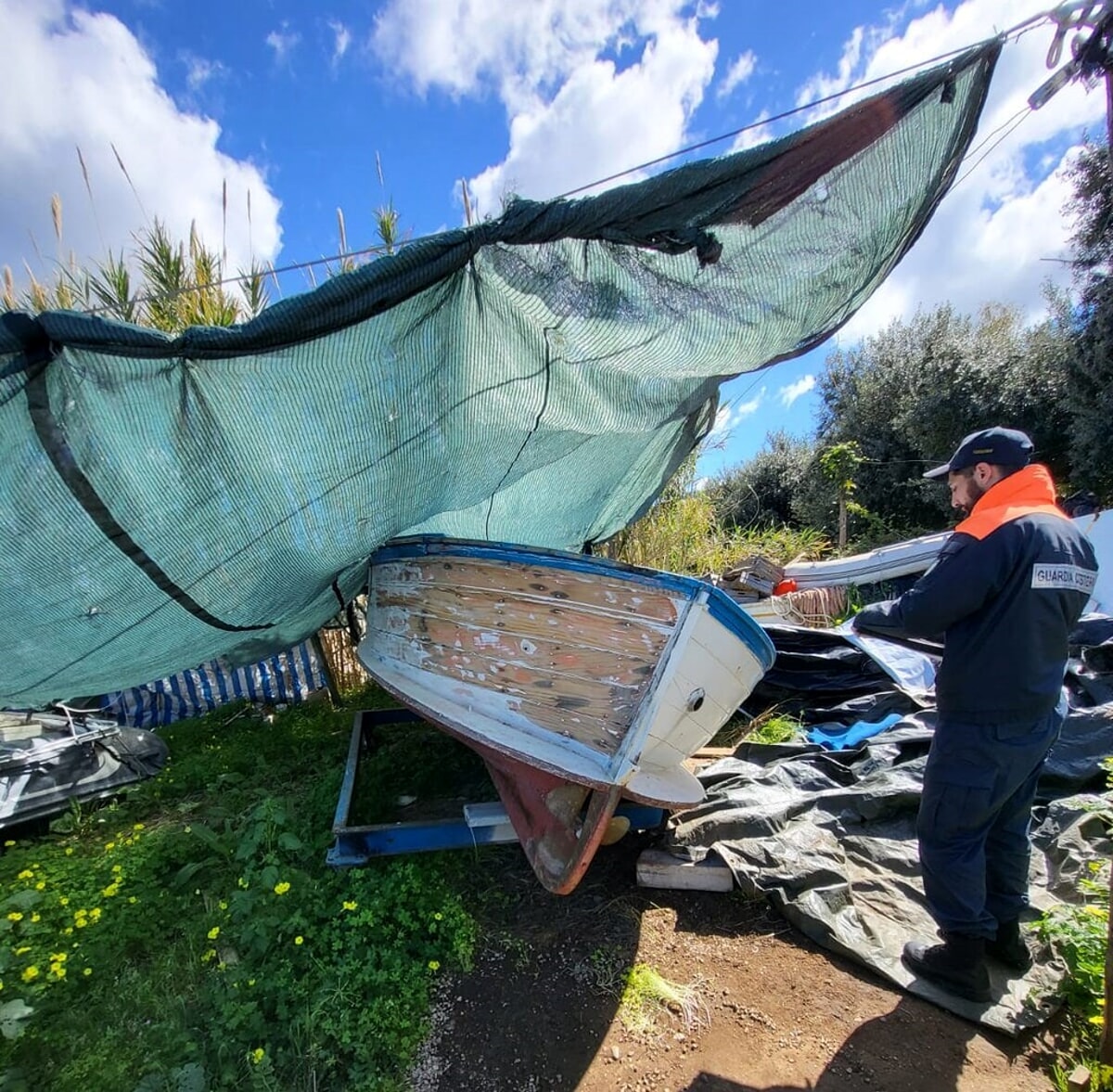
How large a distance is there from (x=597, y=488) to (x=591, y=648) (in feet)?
7.71

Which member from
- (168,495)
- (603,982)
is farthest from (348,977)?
(168,495)

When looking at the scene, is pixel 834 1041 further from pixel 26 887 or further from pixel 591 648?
pixel 26 887

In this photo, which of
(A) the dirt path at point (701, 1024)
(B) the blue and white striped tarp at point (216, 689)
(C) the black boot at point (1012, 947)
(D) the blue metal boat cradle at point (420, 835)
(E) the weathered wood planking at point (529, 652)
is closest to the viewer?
(A) the dirt path at point (701, 1024)

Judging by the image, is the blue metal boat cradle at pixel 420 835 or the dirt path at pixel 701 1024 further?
the blue metal boat cradle at pixel 420 835

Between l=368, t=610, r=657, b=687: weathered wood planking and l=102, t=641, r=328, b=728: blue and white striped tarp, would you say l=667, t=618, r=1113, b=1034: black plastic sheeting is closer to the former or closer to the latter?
l=368, t=610, r=657, b=687: weathered wood planking

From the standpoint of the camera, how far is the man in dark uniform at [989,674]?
220cm

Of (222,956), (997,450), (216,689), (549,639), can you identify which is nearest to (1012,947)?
(997,450)

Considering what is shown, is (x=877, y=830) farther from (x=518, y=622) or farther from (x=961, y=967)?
(x=518, y=622)

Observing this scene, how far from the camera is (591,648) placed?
8.73 feet

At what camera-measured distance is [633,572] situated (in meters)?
2.60

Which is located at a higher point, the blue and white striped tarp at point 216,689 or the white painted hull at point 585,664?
the white painted hull at point 585,664

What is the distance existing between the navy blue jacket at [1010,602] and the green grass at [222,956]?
2387mm

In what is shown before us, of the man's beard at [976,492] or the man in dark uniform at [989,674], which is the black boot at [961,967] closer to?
the man in dark uniform at [989,674]

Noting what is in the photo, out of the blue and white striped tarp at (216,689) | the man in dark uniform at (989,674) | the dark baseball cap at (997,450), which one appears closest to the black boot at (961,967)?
the man in dark uniform at (989,674)
